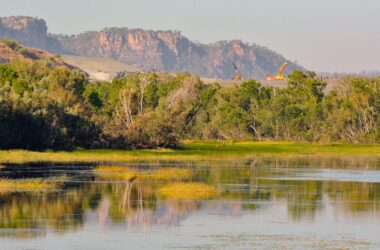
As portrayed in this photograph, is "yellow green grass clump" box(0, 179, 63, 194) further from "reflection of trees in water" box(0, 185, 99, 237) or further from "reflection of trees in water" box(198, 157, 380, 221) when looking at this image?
"reflection of trees in water" box(198, 157, 380, 221)

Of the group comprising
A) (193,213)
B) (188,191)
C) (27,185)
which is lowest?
(193,213)

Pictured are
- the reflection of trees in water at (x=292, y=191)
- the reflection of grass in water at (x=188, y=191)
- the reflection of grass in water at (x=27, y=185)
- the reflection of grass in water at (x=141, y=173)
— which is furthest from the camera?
the reflection of grass in water at (x=141, y=173)

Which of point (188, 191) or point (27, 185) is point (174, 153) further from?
point (188, 191)

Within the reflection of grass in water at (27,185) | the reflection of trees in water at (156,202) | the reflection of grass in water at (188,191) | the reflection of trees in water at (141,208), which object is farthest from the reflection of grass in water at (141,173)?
the reflection of trees in water at (141,208)

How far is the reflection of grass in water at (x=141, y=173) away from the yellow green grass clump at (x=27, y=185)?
6.64m

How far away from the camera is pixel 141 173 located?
6203cm

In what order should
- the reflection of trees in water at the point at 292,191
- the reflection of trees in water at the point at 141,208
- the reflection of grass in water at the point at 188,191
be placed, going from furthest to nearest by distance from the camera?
the reflection of grass in water at the point at 188,191, the reflection of trees in water at the point at 292,191, the reflection of trees in water at the point at 141,208

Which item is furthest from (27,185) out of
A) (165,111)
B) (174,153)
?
(165,111)

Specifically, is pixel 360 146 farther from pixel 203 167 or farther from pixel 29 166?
pixel 29 166

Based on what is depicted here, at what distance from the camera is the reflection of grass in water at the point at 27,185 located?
162ft

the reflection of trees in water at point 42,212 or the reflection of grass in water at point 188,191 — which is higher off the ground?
the reflection of grass in water at point 188,191

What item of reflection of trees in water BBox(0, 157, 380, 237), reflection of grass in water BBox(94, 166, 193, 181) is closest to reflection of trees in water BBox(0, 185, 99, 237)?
reflection of trees in water BBox(0, 157, 380, 237)

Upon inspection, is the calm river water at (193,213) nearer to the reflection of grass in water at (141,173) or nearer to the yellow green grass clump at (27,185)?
the reflection of grass in water at (141,173)

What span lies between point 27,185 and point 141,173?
12133 millimetres
